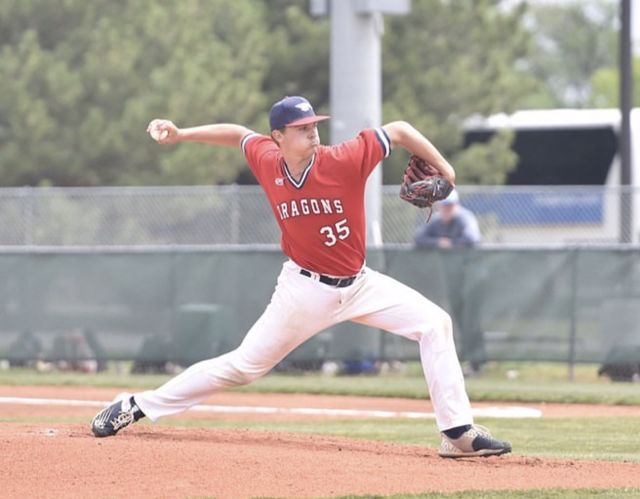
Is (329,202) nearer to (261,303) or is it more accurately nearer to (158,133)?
(158,133)

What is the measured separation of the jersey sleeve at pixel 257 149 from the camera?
7.98m

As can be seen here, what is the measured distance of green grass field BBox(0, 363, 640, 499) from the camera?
910 centimetres

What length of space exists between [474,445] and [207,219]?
14.6m

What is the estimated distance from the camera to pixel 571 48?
76625 millimetres

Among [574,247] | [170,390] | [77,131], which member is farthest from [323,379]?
[77,131]

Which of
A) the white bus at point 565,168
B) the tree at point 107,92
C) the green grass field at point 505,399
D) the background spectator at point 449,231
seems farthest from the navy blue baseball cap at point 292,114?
the tree at point 107,92

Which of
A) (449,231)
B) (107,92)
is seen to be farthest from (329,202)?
(107,92)

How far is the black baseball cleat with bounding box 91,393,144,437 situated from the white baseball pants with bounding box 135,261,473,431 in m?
0.38

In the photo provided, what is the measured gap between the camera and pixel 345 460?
764cm

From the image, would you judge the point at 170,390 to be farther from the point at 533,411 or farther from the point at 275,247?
the point at 275,247

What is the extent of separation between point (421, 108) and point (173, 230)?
9.20m

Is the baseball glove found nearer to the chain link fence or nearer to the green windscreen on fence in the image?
the green windscreen on fence

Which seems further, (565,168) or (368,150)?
(565,168)

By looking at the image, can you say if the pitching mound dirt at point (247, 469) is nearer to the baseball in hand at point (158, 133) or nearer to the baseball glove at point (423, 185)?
the baseball glove at point (423, 185)
